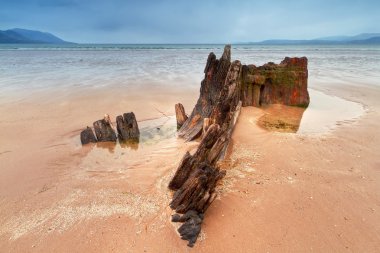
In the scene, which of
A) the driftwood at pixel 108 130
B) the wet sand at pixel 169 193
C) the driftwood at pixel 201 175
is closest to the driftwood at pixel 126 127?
the driftwood at pixel 108 130

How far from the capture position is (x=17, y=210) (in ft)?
14.1

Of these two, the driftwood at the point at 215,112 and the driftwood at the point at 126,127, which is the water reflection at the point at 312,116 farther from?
the driftwood at the point at 126,127

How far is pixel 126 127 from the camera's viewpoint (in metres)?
7.27

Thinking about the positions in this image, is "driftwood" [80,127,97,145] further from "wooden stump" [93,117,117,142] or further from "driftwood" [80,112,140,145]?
"wooden stump" [93,117,117,142]

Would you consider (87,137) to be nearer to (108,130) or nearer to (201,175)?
(108,130)

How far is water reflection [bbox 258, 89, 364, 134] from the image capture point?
25.5 ft

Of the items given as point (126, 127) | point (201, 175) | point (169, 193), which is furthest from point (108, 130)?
point (201, 175)

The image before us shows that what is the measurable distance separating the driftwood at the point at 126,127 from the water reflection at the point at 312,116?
339 centimetres

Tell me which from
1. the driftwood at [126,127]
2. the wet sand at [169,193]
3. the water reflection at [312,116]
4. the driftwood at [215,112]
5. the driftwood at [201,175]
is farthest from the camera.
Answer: the water reflection at [312,116]

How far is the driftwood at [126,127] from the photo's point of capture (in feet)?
23.7

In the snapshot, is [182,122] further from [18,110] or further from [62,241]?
[18,110]

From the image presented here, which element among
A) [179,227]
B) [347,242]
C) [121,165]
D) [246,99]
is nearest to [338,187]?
[347,242]

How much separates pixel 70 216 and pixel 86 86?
39.4ft

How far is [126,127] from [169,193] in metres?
3.26
